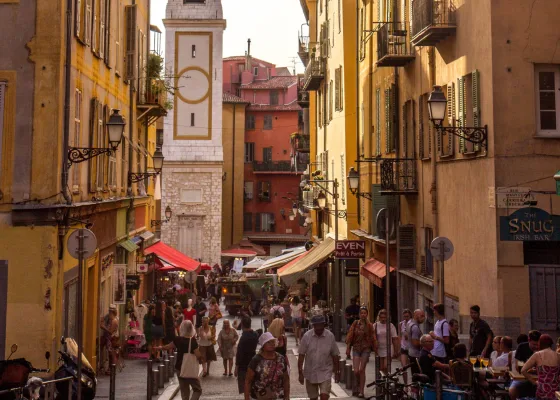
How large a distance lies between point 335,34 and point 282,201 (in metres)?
42.0

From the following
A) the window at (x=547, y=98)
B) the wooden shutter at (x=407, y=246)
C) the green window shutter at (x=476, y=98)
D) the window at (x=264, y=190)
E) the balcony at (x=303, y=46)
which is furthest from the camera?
the window at (x=264, y=190)

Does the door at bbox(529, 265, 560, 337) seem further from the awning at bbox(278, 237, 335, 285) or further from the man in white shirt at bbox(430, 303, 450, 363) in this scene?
the awning at bbox(278, 237, 335, 285)

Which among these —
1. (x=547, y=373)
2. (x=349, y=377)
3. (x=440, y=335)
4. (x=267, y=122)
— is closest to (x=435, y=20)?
(x=440, y=335)

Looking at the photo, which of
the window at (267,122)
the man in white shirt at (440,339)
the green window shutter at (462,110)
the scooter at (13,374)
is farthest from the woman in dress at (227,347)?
the window at (267,122)

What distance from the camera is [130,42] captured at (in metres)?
27.0

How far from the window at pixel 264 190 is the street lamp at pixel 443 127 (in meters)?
60.5

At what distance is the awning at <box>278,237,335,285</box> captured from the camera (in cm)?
3212

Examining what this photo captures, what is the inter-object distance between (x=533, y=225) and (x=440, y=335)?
259cm

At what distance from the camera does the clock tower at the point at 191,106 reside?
65.2 m

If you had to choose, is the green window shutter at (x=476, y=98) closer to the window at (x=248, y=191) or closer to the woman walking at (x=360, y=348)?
the woman walking at (x=360, y=348)

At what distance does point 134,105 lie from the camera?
97.9 ft

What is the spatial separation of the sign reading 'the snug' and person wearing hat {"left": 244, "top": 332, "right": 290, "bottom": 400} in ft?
19.8

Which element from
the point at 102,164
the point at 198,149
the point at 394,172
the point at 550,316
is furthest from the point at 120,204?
the point at 198,149

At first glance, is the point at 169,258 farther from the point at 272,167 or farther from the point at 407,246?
the point at 272,167
